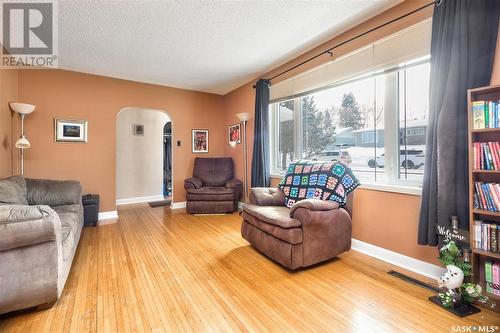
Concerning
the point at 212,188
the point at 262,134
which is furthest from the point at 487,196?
the point at 212,188

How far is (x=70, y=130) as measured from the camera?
13.2ft

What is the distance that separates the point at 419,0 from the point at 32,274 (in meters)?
3.71

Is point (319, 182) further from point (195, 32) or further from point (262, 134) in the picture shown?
point (195, 32)

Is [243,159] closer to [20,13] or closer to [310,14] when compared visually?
[310,14]

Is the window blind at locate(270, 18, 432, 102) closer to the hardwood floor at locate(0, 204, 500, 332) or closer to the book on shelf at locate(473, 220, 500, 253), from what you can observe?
the book on shelf at locate(473, 220, 500, 253)

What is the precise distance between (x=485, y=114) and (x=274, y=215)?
5.80 feet

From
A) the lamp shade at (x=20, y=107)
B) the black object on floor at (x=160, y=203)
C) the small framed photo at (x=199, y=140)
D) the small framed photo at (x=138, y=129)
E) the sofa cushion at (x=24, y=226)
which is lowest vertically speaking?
the black object on floor at (x=160, y=203)

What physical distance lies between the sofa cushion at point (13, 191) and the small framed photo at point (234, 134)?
11.0 feet

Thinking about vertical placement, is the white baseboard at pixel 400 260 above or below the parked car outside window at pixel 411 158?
below

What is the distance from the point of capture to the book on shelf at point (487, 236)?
1.62 m

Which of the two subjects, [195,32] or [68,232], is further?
[195,32]

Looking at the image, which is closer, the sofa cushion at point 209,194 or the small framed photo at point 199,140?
the sofa cushion at point 209,194

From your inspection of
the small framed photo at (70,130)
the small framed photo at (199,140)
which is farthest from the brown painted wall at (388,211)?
the small framed photo at (70,130)

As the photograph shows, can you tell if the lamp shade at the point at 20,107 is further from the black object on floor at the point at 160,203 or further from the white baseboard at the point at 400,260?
the white baseboard at the point at 400,260
